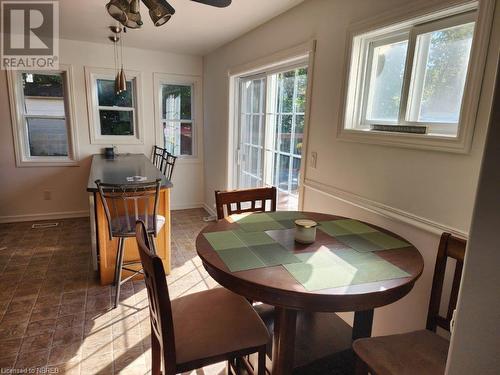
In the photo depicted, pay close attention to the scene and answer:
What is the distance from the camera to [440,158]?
1444 mm

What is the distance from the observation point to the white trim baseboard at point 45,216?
4.13 m

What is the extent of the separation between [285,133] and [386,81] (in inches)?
45.4

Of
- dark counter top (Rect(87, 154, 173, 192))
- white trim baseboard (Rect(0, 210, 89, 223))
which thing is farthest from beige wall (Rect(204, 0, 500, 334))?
white trim baseboard (Rect(0, 210, 89, 223))

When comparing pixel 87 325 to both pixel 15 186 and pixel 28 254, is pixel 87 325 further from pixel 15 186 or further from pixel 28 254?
pixel 15 186

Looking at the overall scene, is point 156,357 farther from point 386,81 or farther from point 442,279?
point 386,81

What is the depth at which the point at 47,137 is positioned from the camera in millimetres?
4258

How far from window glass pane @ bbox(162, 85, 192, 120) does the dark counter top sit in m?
0.96

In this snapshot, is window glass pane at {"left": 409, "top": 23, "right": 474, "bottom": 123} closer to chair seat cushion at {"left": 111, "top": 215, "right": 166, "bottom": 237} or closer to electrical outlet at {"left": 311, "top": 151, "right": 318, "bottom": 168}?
electrical outlet at {"left": 311, "top": 151, "right": 318, "bottom": 168}

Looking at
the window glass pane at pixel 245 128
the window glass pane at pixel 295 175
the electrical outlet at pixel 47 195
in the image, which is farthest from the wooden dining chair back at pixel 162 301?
the electrical outlet at pixel 47 195

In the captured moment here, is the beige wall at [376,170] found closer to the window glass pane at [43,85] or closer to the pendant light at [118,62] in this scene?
the pendant light at [118,62]

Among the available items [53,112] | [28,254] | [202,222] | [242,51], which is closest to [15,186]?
[53,112]

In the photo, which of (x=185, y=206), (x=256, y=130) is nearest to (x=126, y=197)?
(x=256, y=130)

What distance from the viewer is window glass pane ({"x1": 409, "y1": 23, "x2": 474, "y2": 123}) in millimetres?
1437

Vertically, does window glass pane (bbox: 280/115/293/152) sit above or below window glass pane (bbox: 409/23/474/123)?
below
